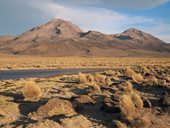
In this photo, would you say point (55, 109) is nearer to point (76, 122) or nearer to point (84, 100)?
point (76, 122)

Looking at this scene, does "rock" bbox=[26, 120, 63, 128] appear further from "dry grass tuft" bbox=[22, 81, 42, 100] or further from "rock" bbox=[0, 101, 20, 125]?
"dry grass tuft" bbox=[22, 81, 42, 100]

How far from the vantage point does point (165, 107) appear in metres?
16.7

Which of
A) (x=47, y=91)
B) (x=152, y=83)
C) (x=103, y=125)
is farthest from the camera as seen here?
(x=152, y=83)

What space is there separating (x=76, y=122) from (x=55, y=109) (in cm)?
202

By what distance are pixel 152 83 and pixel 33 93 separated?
1053 centimetres

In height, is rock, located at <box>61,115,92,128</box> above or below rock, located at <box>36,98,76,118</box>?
below

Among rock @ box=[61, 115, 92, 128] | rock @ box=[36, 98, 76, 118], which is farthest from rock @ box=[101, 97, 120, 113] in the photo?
rock @ box=[61, 115, 92, 128]

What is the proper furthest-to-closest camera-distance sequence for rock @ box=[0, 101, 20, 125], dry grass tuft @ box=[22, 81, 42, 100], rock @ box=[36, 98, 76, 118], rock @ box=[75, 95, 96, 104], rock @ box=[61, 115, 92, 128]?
dry grass tuft @ box=[22, 81, 42, 100]
rock @ box=[75, 95, 96, 104]
rock @ box=[36, 98, 76, 118]
rock @ box=[0, 101, 20, 125]
rock @ box=[61, 115, 92, 128]

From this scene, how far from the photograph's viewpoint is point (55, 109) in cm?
1620

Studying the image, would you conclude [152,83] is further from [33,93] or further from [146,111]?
[146,111]

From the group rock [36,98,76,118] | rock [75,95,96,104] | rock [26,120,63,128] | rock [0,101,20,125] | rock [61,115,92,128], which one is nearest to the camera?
rock [26,120,63,128]

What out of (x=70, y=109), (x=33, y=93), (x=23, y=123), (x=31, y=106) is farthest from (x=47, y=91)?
(x=23, y=123)

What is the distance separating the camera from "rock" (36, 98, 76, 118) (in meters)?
16.1

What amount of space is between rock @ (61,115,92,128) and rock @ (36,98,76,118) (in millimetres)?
1292
